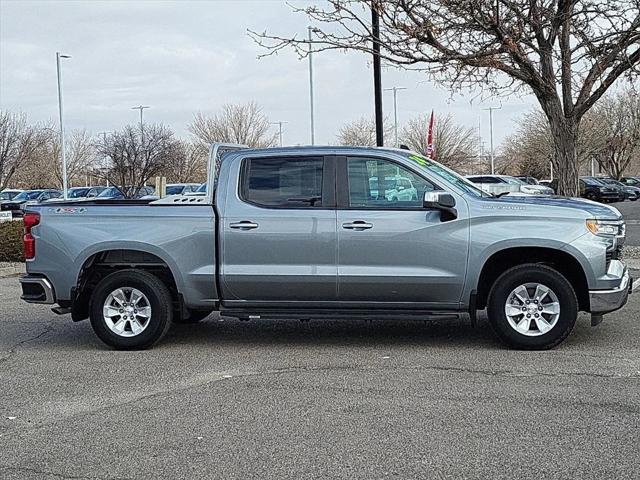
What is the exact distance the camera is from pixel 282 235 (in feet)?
27.0

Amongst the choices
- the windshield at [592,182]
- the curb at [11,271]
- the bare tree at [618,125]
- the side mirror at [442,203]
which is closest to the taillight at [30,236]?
the side mirror at [442,203]

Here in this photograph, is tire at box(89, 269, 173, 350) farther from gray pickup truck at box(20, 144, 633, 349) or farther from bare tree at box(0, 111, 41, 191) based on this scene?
bare tree at box(0, 111, 41, 191)

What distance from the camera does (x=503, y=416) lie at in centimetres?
599

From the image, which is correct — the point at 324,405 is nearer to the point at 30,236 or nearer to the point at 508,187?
the point at 30,236

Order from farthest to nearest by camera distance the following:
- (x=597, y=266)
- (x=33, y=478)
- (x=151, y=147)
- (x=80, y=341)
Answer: (x=151, y=147), (x=80, y=341), (x=597, y=266), (x=33, y=478)

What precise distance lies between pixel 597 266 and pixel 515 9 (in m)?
7.59

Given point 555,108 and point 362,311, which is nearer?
point 362,311

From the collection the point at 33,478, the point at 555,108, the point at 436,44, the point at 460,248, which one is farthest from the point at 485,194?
the point at 555,108

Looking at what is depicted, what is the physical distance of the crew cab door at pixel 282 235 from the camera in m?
8.21

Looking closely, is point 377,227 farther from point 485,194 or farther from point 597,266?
point 597,266

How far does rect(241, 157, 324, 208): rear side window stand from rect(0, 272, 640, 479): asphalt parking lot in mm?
1455

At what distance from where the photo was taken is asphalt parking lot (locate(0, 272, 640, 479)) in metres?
5.12

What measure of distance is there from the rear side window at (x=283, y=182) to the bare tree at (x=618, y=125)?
51.4m

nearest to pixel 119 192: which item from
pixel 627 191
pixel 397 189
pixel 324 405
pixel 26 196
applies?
pixel 26 196
